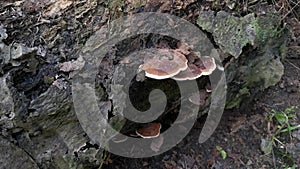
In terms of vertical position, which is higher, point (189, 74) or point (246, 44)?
point (189, 74)

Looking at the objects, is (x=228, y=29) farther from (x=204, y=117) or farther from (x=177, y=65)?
(x=204, y=117)

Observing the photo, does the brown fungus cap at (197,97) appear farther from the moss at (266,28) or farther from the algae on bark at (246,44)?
the moss at (266,28)

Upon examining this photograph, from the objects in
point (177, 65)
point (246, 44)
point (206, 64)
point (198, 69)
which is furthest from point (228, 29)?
point (177, 65)

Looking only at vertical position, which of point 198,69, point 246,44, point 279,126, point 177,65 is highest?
point 177,65

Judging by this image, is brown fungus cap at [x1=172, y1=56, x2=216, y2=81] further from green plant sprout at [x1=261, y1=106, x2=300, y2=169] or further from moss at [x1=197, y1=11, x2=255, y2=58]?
green plant sprout at [x1=261, y1=106, x2=300, y2=169]

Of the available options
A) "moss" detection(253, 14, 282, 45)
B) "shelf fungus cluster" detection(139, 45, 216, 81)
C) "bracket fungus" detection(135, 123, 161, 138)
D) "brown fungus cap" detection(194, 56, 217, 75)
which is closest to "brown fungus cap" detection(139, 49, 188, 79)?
"shelf fungus cluster" detection(139, 45, 216, 81)

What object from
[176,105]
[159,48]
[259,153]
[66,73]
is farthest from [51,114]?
[259,153]
